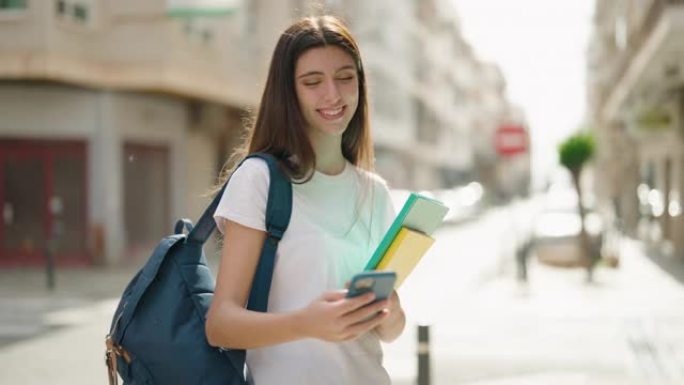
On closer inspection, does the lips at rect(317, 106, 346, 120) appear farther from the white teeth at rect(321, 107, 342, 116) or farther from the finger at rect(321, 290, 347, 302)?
the finger at rect(321, 290, 347, 302)

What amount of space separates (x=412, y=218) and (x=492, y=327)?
9828mm

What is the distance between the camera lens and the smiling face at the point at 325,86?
215 centimetres

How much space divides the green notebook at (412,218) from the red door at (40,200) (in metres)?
20.0

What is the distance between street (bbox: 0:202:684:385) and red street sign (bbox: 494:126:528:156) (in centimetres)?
239

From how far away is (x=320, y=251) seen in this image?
212 cm

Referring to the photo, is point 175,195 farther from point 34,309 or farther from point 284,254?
point 284,254

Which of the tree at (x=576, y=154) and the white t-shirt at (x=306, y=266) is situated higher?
the white t-shirt at (x=306, y=266)

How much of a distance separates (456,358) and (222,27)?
17007mm

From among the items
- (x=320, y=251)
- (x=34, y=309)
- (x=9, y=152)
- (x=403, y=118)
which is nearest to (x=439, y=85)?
(x=403, y=118)

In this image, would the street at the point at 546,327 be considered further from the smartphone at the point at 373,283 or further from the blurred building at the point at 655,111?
the smartphone at the point at 373,283

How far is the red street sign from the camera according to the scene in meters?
17.6

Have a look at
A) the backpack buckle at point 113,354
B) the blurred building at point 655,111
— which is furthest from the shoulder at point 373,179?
the blurred building at point 655,111

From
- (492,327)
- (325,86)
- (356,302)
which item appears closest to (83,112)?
(492,327)

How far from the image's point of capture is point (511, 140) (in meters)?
17.7
